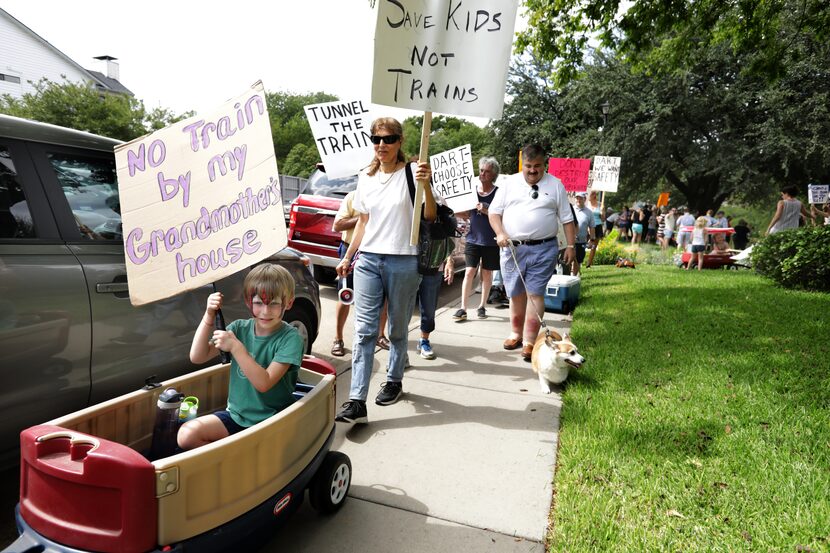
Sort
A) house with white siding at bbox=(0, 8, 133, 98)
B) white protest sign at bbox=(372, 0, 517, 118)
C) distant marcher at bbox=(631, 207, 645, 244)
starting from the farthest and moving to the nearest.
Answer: house with white siding at bbox=(0, 8, 133, 98), distant marcher at bbox=(631, 207, 645, 244), white protest sign at bbox=(372, 0, 517, 118)

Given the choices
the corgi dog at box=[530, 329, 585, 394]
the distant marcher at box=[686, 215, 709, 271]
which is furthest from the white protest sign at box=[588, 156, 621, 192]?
the corgi dog at box=[530, 329, 585, 394]

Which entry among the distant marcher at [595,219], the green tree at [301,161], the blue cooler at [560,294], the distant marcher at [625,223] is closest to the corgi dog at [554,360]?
the blue cooler at [560,294]

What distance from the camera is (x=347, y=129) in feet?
20.2

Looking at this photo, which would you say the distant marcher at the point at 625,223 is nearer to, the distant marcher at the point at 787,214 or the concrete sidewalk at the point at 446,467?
the distant marcher at the point at 787,214

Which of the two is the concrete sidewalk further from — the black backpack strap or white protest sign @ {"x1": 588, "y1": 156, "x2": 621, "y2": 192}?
white protest sign @ {"x1": 588, "y1": 156, "x2": 621, "y2": 192}

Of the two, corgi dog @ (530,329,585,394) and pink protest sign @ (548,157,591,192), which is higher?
pink protest sign @ (548,157,591,192)

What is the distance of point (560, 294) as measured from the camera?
7.99 metres

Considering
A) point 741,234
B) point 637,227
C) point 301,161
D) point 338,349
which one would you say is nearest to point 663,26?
point 338,349

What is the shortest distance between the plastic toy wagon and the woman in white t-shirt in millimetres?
1371

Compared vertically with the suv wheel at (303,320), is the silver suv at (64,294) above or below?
above

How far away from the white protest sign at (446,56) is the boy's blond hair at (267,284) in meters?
1.60

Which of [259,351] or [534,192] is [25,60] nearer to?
[534,192]

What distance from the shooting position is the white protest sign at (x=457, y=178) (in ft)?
23.5

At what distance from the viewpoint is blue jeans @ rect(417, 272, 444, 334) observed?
5086 mm
